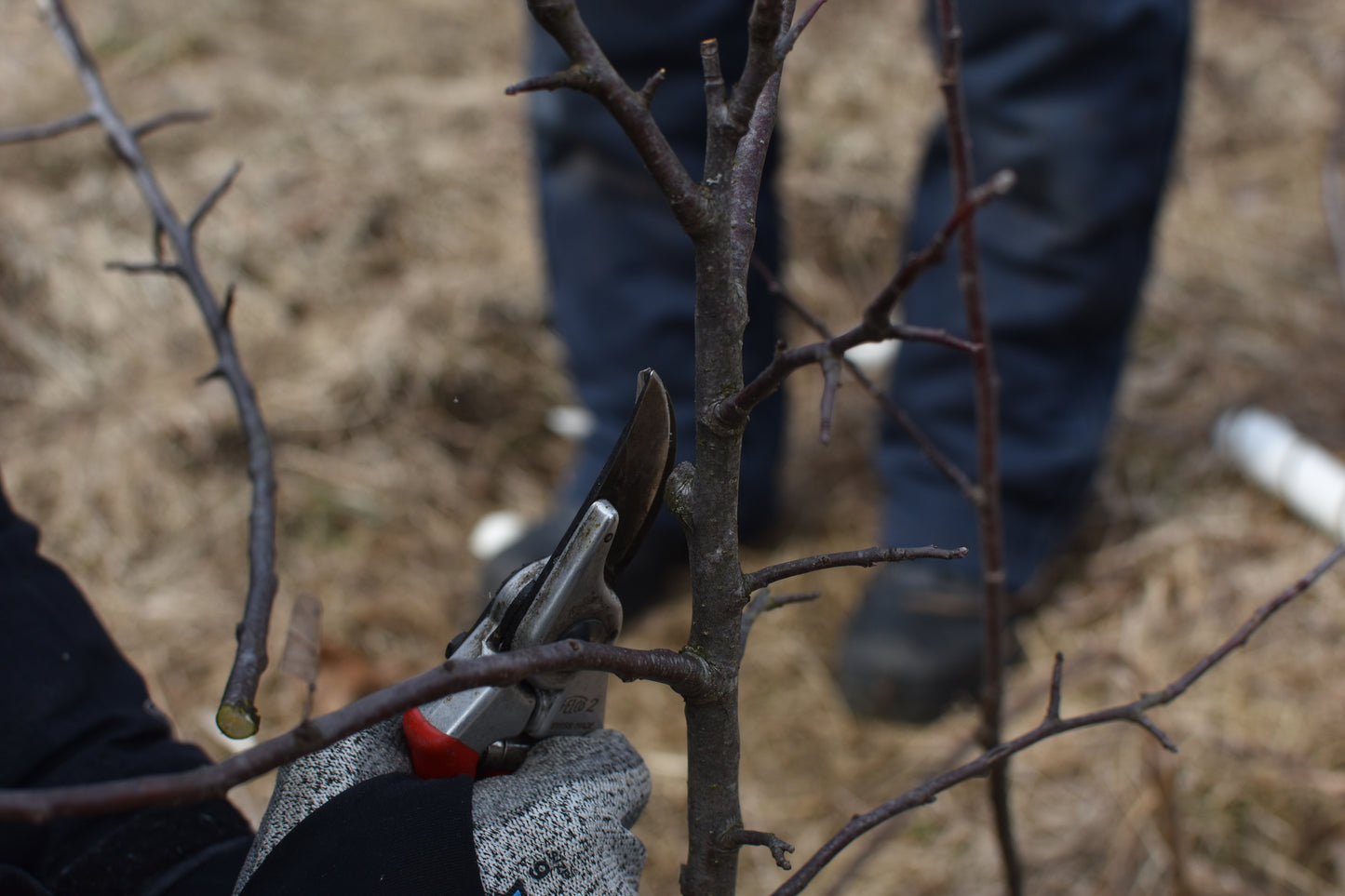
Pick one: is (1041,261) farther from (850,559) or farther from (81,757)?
(81,757)

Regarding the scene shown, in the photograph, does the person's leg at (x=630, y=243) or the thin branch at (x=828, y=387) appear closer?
the thin branch at (x=828, y=387)

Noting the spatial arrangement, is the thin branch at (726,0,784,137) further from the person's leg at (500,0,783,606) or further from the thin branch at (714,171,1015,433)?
the person's leg at (500,0,783,606)

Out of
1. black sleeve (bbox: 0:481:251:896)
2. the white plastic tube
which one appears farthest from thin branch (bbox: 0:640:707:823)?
the white plastic tube

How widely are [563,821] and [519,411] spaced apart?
2.12m

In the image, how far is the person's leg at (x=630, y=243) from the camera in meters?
1.90

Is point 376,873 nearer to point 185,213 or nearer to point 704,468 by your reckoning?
point 704,468

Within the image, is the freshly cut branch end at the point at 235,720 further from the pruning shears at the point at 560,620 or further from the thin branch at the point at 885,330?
the thin branch at the point at 885,330

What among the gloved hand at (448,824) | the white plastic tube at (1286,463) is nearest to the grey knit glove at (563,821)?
the gloved hand at (448,824)

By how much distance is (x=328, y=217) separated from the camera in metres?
3.23

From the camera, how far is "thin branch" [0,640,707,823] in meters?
0.41

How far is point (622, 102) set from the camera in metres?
0.50

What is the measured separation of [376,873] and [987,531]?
69 cm

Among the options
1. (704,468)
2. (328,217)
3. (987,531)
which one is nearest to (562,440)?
(328,217)

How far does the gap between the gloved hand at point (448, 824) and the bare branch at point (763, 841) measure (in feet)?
0.37
